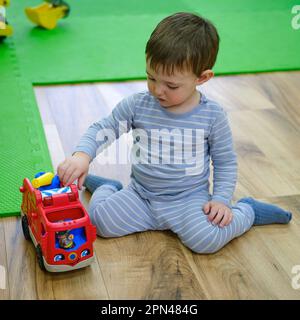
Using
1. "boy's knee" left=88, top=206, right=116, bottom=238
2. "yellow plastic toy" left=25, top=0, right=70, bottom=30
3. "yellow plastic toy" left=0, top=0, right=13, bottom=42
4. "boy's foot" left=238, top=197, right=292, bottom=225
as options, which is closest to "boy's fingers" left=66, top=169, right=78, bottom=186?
"boy's knee" left=88, top=206, right=116, bottom=238

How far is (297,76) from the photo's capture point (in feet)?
6.78

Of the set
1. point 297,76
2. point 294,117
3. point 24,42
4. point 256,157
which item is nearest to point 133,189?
point 256,157

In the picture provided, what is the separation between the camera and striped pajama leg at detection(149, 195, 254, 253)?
116cm

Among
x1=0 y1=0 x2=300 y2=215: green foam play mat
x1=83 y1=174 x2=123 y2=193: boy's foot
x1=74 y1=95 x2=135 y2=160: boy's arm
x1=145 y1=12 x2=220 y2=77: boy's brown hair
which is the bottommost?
x1=0 y1=0 x2=300 y2=215: green foam play mat

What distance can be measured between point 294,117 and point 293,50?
0.59 metres

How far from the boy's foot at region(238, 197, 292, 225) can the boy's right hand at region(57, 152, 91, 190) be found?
383 millimetres

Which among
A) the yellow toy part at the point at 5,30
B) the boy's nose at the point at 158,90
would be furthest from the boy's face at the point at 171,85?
the yellow toy part at the point at 5,30

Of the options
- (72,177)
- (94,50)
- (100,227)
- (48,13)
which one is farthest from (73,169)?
(48,13)

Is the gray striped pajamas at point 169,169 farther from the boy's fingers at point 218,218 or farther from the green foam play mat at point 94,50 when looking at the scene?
the green foam play mat at point 94,50

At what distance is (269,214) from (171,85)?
368mm

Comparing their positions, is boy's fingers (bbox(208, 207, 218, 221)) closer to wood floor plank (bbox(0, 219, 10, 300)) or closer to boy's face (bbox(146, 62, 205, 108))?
boy's face (bbox(146, 62, 205, 108))

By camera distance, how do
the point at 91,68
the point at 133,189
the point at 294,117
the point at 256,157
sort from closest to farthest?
the point at 133,189, the point at 256,157, the point at 294,117, the point at 91,68
